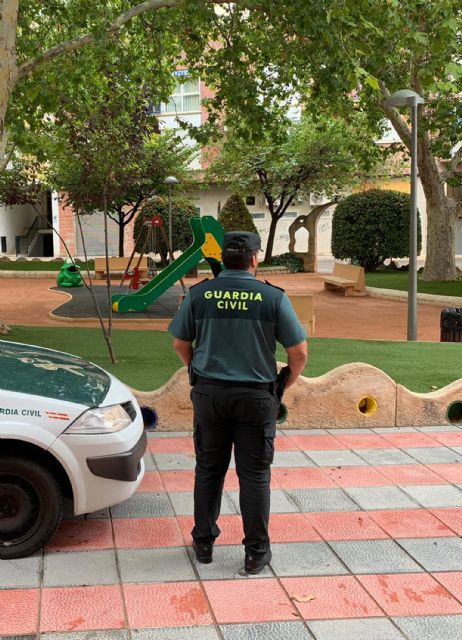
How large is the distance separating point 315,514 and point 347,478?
29.4 inches

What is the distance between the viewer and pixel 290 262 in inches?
1129

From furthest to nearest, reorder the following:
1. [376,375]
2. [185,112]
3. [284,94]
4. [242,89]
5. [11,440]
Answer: [185,112]
[284,94]
[242,89]
[376,375]
[11,440]

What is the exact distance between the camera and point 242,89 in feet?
40.1

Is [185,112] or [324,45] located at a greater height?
[185,112]

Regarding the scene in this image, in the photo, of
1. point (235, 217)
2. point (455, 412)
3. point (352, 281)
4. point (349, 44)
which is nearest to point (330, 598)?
point (455, 412)

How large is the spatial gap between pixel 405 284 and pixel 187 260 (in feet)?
28.5

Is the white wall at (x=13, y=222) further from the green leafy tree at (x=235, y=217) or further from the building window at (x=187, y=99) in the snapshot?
the green leafy tree at (x=235, y=217)

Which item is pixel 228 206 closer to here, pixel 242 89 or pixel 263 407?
pixel 242 89

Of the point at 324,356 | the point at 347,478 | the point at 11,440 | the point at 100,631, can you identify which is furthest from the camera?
the point at 324,356

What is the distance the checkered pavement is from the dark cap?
1655 millimetres

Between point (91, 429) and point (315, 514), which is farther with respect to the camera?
point (315, 514)

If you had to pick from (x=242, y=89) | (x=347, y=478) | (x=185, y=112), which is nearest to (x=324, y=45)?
(x=242, y=89)

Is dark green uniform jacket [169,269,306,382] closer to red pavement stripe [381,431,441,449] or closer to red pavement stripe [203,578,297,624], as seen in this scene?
red pavement stripe [203,578,297,624]

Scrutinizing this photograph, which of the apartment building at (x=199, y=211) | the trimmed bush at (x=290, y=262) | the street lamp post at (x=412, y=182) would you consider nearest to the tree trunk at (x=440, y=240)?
the trimmed bush at (x=290, y=262)
